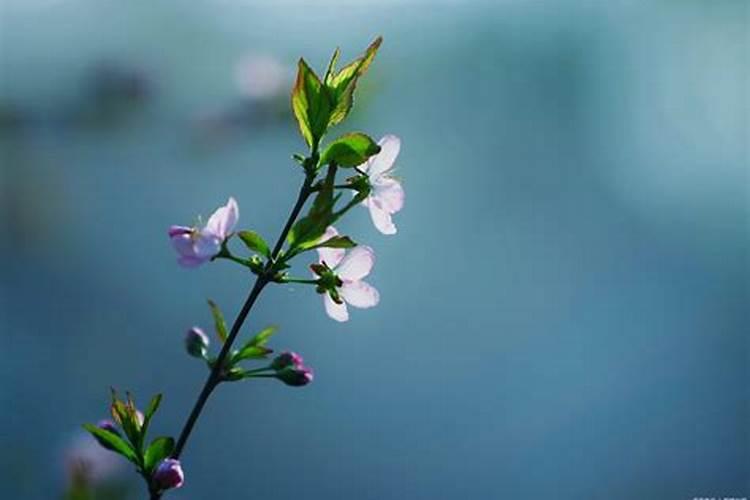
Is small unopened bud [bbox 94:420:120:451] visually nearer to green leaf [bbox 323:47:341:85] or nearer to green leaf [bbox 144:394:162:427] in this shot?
green leaf [bbox 144:394:162:427]

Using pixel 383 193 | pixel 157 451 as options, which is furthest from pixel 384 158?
pixel 157 451

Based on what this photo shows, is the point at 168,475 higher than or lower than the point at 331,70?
lower

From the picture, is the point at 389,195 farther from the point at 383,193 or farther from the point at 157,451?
the point at 157,451

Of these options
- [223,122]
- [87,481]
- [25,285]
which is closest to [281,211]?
[25,285]

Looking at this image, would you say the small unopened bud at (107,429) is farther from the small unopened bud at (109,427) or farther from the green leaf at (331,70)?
the green leaf at (331,70)

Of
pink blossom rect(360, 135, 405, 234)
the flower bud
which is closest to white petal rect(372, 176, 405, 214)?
pink blossom rect(360, 135, 405, 234)
